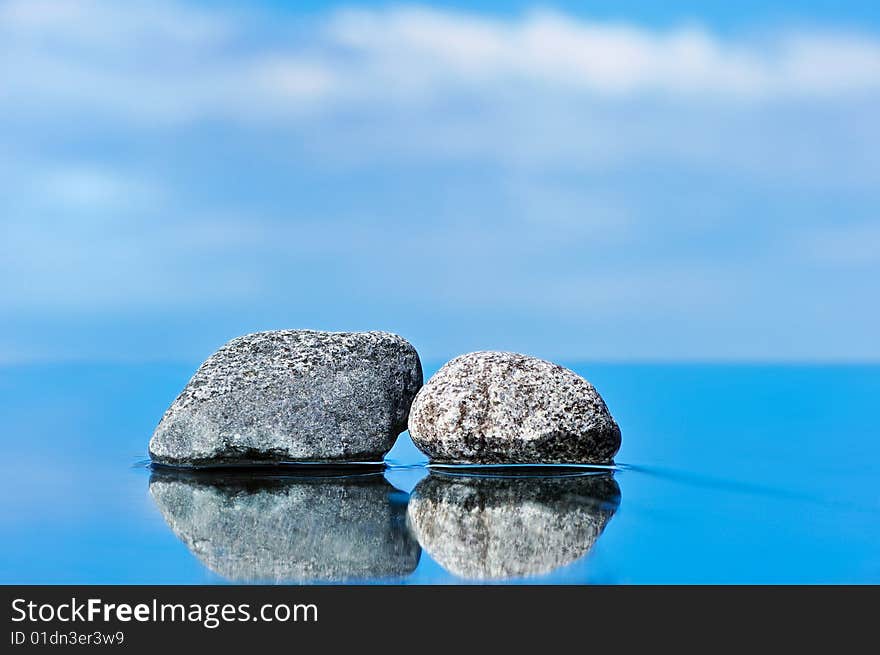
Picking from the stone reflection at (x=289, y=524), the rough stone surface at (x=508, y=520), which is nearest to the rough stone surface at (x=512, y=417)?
the rough stone surface at (x=508, y=520)

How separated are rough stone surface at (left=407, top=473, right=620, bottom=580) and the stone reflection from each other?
22 cm

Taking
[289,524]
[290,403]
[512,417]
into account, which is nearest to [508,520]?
[289,524]

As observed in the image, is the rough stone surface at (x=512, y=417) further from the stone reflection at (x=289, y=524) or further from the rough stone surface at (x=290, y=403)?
the stone reflection at (x=289, y=524)

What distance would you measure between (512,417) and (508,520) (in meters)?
2.50

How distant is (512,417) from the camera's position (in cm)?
895

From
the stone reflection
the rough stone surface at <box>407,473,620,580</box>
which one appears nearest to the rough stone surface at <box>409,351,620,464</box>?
the rough stone surface at <box>407,473,620,580</box>

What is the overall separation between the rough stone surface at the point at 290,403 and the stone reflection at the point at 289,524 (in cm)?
48

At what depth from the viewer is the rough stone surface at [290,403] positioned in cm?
920

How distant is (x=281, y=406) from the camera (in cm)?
934

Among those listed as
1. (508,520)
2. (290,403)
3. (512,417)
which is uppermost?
(290,403)

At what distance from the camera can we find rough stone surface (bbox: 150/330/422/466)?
9.20 metres

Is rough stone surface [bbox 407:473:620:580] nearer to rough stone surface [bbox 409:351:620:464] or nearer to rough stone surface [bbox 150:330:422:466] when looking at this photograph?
rough stone surface [bbox 409:351:620:464]

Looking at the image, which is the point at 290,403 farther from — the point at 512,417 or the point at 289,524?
the point at 289,524
